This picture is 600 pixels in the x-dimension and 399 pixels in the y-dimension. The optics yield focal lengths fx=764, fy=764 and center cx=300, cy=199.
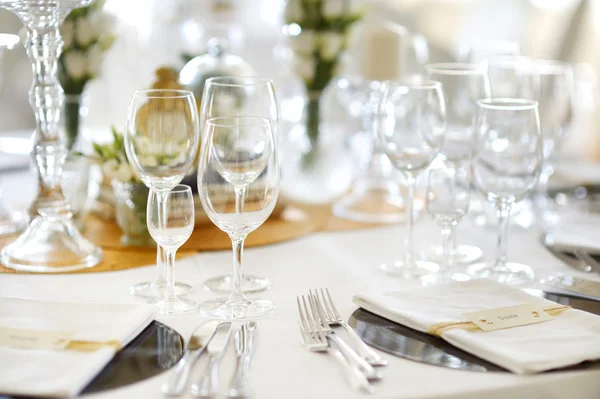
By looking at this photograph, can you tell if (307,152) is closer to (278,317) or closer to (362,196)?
(362,196)

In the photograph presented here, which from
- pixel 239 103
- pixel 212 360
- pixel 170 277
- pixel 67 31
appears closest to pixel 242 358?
pixel 212 360

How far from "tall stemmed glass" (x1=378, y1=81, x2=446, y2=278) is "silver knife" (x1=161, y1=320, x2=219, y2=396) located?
48 cm

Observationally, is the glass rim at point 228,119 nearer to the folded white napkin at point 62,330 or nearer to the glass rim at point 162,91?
the glass rim at point 162,91

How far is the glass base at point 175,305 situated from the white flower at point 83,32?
0.76 metres

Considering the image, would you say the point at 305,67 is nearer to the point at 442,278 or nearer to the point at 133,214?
the point at 133,214

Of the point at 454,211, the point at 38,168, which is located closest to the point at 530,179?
the point at 454,211

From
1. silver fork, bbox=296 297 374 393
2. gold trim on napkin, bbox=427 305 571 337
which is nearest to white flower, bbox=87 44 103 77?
silver fork, bbox=296 297 374 393

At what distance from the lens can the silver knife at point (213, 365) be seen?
88cm

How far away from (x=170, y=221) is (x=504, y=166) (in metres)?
0.66

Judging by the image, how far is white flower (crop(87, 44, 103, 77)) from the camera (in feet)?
5.74

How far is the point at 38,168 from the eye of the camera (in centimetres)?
149

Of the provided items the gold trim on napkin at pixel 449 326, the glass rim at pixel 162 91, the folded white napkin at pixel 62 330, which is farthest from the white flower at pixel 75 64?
the gold trim on napkin at pixel 449 326

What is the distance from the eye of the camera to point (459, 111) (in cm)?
170

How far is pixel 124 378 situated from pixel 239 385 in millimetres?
143
